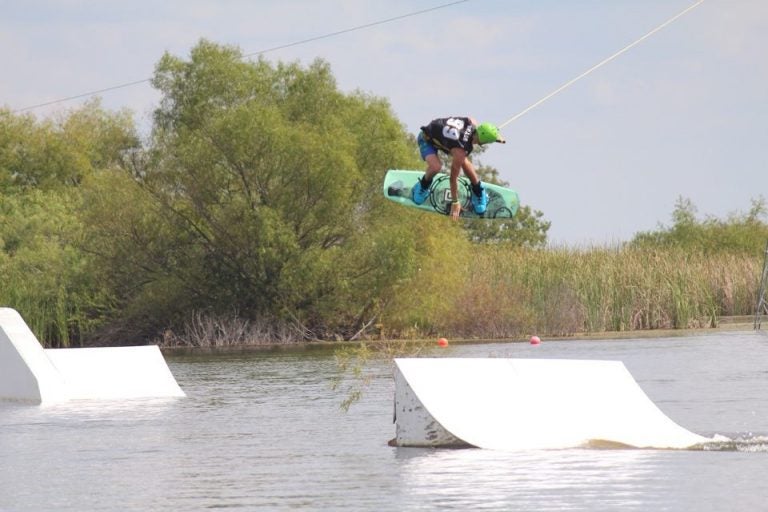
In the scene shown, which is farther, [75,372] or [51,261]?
[51,261]

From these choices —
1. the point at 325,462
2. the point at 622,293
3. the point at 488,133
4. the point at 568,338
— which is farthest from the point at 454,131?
the point at 622,293

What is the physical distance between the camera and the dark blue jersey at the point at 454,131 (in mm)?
18000

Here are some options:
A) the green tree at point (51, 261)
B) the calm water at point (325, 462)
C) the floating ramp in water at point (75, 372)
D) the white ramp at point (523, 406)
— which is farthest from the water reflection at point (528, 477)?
the green tree at point (51, 261)

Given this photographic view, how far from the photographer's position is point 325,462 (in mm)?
15336

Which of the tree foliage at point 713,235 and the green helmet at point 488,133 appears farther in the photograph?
the tree foliage at point 713,235

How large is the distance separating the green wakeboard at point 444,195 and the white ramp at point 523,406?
6258mm

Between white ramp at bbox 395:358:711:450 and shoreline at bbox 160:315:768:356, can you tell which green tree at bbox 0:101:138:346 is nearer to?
shoreline at bbox 160:315:768:356

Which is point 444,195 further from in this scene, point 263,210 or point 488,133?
point 263,210

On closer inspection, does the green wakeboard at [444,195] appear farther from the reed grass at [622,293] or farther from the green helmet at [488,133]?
the reed grass at [622,293]

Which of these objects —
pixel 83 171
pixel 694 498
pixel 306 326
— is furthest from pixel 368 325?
pixel 694 498

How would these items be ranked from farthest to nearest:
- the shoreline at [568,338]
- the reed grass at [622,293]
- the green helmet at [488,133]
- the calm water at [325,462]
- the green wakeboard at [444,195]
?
the reed grass at [622,293], the shoreline at [568,338], the green wakeboard at [444,195], the green helmet at [488,133], the calm water at [325,462]

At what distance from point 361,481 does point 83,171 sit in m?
56.3

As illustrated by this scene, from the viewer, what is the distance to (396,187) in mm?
23266

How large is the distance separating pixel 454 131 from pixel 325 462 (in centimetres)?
470
